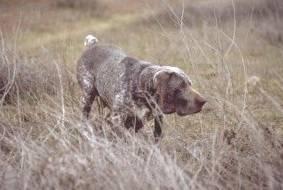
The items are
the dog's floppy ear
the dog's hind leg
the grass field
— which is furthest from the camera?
the dog's hind leg

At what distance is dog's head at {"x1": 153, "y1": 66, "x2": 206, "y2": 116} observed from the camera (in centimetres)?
504

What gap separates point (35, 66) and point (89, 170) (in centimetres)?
442

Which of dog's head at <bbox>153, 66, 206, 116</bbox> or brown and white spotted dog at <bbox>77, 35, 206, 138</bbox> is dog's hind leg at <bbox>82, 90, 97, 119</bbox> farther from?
dog's head at <bbox>153, 66, 206, 116</bbox>

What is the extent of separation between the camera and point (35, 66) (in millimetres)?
8078

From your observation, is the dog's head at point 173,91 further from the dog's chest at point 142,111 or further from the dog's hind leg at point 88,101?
the dog's hind leg at point 88,101

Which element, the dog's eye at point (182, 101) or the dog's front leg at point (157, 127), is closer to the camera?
the dog's eye at point (182, 101)

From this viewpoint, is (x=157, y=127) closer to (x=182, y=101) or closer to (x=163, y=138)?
(x=163, y=138)

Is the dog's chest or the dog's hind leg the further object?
the dog's hind leg

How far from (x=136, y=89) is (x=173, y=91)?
1.43 feet

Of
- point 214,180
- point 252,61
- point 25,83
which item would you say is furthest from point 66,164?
point 252,61

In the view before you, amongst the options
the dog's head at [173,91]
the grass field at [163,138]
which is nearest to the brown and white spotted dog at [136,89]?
the dog's head at [173,91]

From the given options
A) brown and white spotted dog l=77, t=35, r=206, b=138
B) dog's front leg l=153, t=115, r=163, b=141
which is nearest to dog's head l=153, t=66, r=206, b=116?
brown and white spotted dog l=77, t=35, r=206, b=138

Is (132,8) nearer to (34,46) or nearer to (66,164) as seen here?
(34,46)

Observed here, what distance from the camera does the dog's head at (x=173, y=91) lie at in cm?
504
